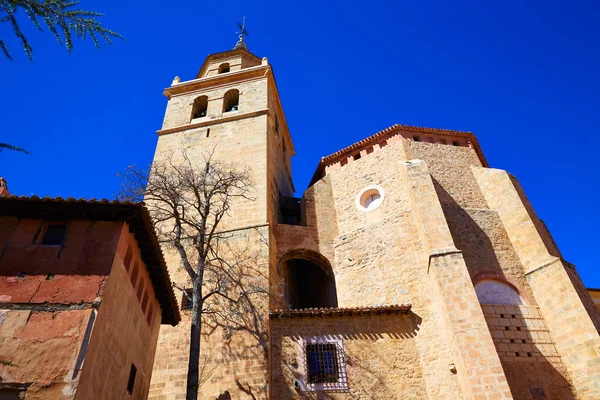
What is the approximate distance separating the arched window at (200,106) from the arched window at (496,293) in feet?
55.5

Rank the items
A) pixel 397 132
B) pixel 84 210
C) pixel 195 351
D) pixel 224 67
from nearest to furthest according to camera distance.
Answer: pixel 84 210 < pixel 195 351 < pixel 397 132 < pixel 224 67

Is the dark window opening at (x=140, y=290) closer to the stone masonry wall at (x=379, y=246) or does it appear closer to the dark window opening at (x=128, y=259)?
the dark window opening at (x=128, y=259)

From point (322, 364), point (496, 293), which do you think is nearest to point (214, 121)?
point (322, 364)

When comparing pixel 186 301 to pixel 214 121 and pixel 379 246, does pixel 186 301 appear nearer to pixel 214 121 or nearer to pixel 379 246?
pixel 379 246

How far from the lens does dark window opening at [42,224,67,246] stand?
755cm

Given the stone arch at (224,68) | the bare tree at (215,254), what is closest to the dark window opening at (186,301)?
the bare tree at (215,254)

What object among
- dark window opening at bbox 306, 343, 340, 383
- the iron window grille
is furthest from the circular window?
dark window opening at bbox 306, 343, 340, 383

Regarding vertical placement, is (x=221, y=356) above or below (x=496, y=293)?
below

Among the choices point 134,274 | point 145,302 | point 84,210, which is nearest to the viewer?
point 84,210

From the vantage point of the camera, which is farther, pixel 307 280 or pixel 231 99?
pixel 231 99

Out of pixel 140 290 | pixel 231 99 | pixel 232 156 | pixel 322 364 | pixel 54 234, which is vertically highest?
pixel 231 99

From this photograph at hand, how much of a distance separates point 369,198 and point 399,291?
4.98m

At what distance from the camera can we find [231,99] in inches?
965

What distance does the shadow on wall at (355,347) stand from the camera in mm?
11508
